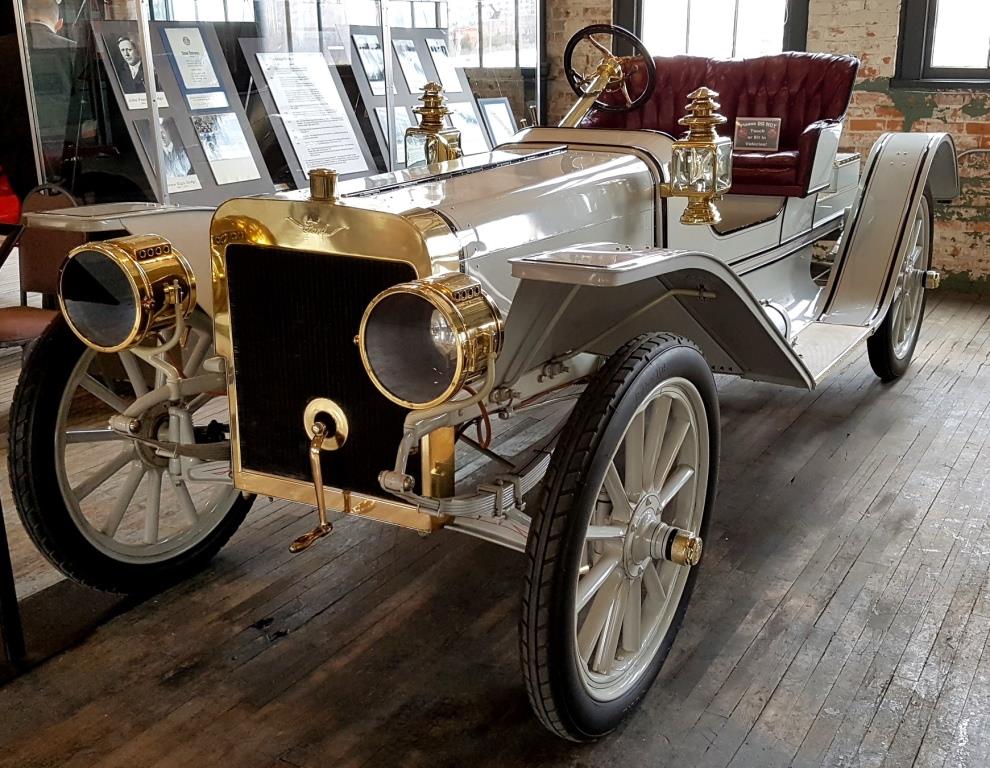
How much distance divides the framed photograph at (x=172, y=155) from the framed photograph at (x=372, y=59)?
1.41 meters

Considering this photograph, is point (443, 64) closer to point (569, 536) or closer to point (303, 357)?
point (303, 357)

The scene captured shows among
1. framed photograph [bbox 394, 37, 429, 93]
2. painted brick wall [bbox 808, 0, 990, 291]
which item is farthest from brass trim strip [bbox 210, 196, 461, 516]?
painted brick wall [bbox 808, 0, 990, 291]

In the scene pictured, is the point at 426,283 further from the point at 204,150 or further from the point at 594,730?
the point at 204,150

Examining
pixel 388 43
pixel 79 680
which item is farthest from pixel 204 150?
pixel 79 680

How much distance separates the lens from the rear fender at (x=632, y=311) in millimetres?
1699

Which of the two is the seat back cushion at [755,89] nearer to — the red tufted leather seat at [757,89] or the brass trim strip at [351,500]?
the red tufted leather seat at [757,89]

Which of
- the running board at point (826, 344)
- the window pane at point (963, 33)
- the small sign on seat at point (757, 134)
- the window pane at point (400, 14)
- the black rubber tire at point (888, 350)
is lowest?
the black rubber tire at point (888, 350)

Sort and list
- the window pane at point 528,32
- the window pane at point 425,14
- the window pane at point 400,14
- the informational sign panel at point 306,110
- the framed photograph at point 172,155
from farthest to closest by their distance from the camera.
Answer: the window pane at point 528,32 → the window pane at point 425,14 → the window pane at point 400,14 → the informational sign panel at point 306,110 → the framed photograph at point 172,155

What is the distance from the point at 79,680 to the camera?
2.09 meters

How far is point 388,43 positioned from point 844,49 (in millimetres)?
2752

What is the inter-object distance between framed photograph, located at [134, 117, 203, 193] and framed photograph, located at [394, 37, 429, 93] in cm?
175

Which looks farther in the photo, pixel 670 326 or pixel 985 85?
pixel 985 85

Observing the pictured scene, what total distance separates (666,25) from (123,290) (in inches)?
229

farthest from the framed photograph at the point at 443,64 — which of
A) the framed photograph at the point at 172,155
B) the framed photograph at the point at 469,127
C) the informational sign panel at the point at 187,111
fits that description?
the framed photograph at the point at 172,155
